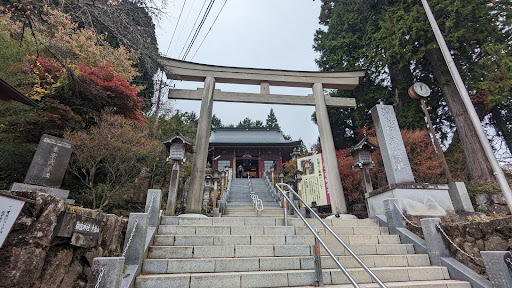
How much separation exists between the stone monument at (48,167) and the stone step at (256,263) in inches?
175

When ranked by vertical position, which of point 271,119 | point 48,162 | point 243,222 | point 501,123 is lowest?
point 243,222

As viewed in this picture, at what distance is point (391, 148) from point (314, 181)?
6.14m

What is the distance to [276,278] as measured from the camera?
3135mm

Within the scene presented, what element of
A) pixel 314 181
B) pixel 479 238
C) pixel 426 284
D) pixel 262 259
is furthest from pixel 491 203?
pixel 262 259

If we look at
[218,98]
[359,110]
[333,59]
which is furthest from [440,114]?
[218,98]

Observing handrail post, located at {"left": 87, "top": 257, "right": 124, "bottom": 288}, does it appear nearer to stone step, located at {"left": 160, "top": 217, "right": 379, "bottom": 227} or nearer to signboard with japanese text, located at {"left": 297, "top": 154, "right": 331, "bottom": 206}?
stone step, located at {"left": 160, "top": 217, "right": 379, "bottom": 227}

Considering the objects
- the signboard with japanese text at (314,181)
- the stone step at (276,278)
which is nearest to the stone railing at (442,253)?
the stone step at (276,278)

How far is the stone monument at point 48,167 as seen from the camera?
5.68 metres

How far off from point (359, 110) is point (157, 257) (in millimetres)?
14083

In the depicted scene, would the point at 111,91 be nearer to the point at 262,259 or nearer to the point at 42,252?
the point at 42,252

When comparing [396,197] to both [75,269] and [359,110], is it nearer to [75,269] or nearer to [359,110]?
[75,269]

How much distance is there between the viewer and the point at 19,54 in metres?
7.40

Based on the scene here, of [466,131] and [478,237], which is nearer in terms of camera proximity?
Answer: [478,237]

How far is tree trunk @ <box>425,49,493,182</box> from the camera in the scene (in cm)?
985
